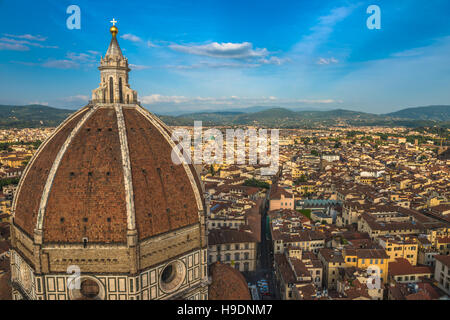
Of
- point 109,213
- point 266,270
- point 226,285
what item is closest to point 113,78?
point 109,213

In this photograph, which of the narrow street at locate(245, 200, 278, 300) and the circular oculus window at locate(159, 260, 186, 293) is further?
the narrow street at locate(245, 200, 278, 300)

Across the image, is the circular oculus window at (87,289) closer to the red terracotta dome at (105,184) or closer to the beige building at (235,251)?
the red terracotta dome at (105,184)

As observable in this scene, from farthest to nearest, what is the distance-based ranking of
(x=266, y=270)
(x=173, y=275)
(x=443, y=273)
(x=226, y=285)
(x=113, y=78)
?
(x=266, y=270) → (x=443, y=273) → (x=226, y=285) → (x=113, y=78) → (x=173, y=275)

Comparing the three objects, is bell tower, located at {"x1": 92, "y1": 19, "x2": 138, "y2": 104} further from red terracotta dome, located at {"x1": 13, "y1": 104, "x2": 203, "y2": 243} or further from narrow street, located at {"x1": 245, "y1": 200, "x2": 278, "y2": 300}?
narrow street, located at {"x1": 245, "y1": 200, "x2": 278, "y2": 300}

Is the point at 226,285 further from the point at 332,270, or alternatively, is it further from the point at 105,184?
the point at 332,270

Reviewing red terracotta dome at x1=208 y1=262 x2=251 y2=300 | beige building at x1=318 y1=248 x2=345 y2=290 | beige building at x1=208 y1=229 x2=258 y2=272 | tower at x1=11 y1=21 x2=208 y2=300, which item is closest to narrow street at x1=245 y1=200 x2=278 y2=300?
beige building at x1=208 y1=229 x2=258 y2=272

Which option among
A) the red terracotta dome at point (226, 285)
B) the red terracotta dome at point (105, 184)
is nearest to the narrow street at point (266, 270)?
the red terracotta dome at point (226, 285)
